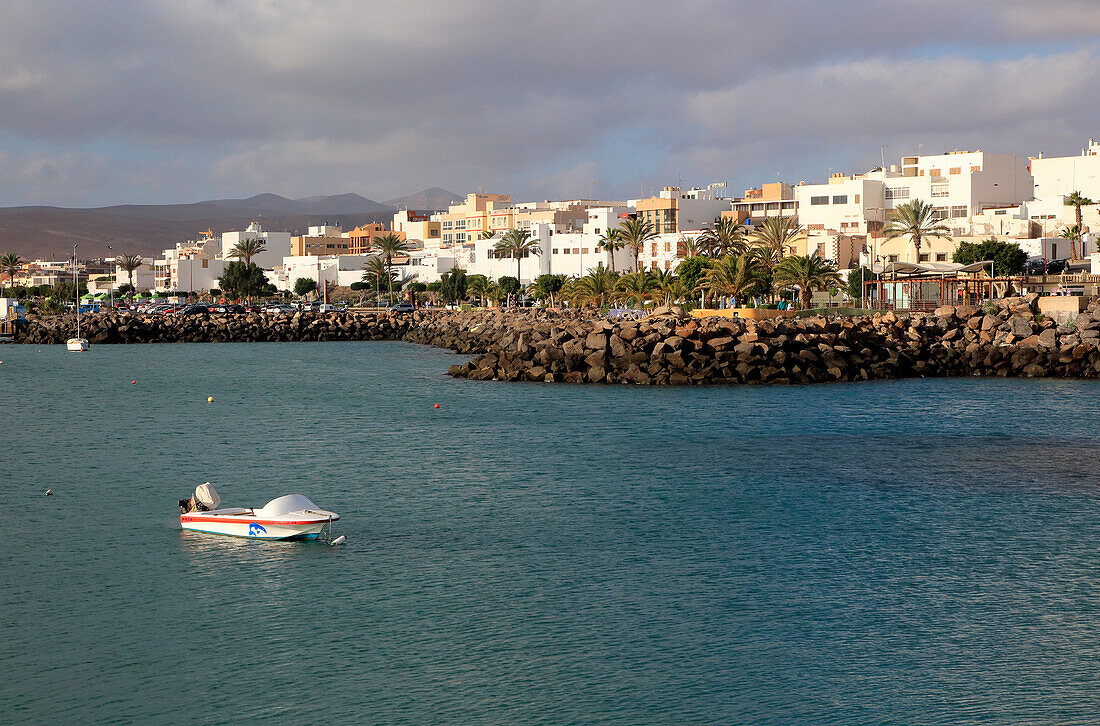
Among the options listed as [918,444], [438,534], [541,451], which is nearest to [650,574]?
[438,534]

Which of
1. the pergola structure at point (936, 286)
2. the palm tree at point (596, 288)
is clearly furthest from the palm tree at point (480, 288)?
the pergola structure at point (936, 286)

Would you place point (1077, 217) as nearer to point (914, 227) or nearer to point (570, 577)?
point (914, 227)

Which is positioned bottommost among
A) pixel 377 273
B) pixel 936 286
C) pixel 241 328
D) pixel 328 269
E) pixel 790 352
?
pixel 790 352

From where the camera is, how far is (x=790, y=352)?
53.7 metres

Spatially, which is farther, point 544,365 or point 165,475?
point 544,365

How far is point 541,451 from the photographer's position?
Answer: 3297cm

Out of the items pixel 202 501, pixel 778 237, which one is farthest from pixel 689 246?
pixel 202 501

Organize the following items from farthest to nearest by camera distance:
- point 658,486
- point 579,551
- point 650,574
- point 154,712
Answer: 1. point 658,486
2. point 579,551
3. point 650,574
4. point 154,712

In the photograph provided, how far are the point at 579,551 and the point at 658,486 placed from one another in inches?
269

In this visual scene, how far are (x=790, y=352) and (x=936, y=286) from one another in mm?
35678

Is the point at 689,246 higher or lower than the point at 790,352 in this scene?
higher

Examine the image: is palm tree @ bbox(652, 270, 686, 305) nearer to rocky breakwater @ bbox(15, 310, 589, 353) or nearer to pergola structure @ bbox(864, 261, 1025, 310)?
pergola structure @ bbox(864, 261, 1025, 310)

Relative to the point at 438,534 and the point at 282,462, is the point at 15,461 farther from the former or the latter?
the point at 438,534

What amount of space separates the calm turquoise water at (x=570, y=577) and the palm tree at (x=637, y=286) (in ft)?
184
